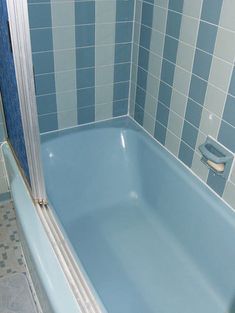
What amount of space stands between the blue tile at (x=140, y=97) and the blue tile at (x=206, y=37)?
497 millimetres

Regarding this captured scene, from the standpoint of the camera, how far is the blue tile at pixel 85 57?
165 centimetres

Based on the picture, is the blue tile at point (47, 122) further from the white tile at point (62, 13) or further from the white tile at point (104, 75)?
the white tile at point (62, 13)

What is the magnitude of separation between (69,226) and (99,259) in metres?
0.25

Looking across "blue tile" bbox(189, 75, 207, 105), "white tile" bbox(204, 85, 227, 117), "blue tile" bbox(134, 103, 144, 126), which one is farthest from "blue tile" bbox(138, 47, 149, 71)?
"white tile" bbox(204, 85, 227, 117)

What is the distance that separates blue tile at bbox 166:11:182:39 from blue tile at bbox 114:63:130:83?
0.36 meters

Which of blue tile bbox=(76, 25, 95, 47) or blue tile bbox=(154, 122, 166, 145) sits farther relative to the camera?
blue tile bbox=(154, 122, 166, 145)

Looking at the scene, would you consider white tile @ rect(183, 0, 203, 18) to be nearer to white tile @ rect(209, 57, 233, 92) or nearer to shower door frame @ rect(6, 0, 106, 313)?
white tile @ rect(209, 57, 233, 92)

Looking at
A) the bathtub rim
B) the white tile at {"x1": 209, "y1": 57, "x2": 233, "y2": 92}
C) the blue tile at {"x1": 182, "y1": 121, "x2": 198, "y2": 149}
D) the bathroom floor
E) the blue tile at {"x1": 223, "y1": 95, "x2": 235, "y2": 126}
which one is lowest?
the bathroom floor

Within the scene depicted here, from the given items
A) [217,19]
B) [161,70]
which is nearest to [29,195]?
[161,70]

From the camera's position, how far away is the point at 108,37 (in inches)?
65.9

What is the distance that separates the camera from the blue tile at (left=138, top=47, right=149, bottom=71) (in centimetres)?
169

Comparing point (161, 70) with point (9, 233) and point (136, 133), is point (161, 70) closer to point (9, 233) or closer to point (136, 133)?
point (136, 133)

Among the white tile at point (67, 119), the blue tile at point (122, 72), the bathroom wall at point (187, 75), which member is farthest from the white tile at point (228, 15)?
the white tile at point (67, 119)

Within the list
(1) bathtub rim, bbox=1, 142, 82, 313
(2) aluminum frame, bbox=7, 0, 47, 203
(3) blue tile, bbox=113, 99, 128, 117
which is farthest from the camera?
(3) blue tile, bbox=113, 99, 128, 117
